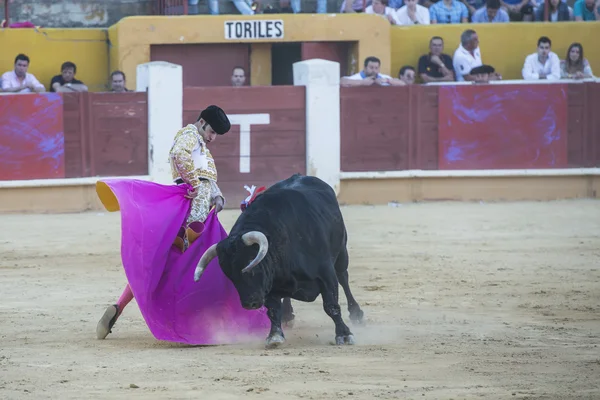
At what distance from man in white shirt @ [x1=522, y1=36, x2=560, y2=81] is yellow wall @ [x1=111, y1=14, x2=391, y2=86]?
1424 millimetres

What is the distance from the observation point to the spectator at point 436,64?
12180 mm

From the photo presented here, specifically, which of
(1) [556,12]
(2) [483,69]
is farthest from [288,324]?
(1) [556,12]

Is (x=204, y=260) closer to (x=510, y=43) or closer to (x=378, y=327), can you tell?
(x=378, y=327)

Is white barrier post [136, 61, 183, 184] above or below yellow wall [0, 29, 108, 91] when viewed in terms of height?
below

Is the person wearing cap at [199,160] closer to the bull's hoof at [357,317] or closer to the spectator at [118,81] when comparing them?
the bull's hoof at [357,317]

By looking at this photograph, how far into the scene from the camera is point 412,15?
1292 centimetres

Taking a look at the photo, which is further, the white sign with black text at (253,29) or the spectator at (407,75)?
the white sign with black text at (253,29)

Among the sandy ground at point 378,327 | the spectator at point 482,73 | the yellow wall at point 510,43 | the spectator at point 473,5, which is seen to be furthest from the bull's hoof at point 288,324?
the spectator at point 473,5

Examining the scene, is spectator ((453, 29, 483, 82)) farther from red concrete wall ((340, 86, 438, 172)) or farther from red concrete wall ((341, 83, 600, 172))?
red concrete wall ((340, 86, 438, 172))

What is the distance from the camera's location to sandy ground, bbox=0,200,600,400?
14.2ft

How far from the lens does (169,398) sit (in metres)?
4.12

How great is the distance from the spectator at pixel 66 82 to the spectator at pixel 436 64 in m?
3.33

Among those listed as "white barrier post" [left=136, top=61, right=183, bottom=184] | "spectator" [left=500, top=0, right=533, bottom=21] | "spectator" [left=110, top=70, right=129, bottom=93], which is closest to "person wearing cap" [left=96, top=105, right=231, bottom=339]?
"white barrier post" [left=136, top=61, right=183, bottom=184]

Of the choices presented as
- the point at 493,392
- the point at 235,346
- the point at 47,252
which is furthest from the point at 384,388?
the point at 47,252
